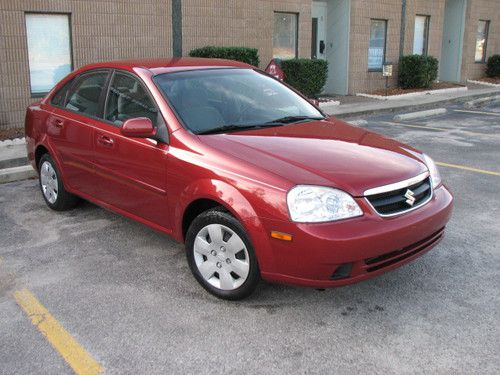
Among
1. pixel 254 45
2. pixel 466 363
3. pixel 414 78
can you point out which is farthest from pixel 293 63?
pixel 466 363

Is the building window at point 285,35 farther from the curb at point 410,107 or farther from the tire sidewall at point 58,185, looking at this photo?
the tire sidewall at point 58,185

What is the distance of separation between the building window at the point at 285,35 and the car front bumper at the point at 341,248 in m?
11.1

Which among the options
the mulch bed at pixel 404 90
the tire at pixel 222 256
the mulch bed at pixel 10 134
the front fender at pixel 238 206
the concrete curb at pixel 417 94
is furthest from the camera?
the mulch bed at pixel 404 90

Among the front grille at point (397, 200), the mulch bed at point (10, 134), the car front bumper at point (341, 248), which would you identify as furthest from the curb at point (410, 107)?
the car front bumper at point (341, 248)

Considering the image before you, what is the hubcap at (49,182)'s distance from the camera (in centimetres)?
568

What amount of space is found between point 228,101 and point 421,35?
51.9 ft

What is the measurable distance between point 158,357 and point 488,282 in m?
2.41

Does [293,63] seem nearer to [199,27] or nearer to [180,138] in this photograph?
[199,27]

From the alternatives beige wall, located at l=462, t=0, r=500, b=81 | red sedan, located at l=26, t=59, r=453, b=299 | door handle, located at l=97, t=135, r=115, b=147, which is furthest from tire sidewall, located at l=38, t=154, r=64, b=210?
beige wall, located at l=462, t=0, r=500, b=81

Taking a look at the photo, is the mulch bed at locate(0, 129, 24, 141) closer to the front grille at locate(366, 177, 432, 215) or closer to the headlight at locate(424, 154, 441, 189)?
the headlight at locate(424, 154, 441, 189)

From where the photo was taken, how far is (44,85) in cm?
1028

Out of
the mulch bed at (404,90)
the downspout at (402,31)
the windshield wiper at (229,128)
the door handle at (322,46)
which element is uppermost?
the downspout at (402,31)

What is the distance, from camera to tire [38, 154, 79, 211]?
560 centimetres

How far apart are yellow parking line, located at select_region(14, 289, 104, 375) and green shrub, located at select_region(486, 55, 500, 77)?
21228 millimetres
